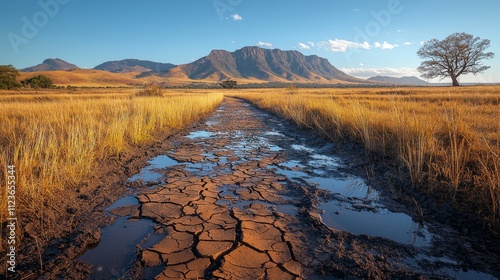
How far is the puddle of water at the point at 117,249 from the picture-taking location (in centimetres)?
212

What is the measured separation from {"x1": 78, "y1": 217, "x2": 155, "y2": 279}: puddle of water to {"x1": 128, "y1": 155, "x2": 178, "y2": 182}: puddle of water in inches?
62.0

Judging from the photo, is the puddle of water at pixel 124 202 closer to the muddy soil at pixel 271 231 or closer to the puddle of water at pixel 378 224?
the muddy soil at pixel 271 231

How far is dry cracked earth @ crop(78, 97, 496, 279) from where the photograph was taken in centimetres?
211

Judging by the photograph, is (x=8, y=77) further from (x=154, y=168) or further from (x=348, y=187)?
(x=348, y=187)

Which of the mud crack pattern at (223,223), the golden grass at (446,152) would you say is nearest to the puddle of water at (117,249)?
the mud crack pattern at (223,223)

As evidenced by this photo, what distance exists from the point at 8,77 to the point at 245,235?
48.4 m

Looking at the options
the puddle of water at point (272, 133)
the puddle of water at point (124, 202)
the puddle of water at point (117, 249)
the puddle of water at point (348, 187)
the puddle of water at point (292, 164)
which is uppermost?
the puddle of water at point (117, 249)

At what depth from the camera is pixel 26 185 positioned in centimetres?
301

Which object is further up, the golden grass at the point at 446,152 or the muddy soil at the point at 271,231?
the golden grass at the point at 446,152

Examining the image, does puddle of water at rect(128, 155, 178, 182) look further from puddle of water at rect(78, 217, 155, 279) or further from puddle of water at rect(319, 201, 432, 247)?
puddle of water at rect(319, 201, 432, 247)

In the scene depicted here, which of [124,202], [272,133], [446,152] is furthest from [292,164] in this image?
[272,133]

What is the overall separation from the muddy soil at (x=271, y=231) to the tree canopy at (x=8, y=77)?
1764 inches

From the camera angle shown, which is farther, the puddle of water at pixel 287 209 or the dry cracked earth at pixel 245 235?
the puddle of water at pixel 287 209

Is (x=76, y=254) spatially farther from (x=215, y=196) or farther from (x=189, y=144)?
(x=189, y=144)
